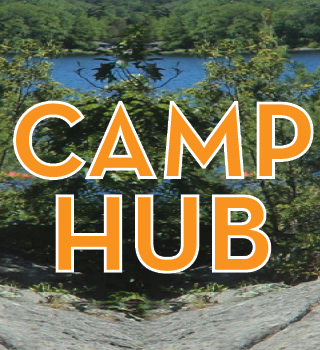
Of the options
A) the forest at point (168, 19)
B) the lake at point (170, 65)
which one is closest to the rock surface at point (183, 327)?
the lake at point (170, 65)

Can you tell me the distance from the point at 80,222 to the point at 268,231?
2013 mm

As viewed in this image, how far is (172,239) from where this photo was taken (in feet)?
22.8

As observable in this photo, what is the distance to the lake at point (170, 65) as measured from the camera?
7.37 meters

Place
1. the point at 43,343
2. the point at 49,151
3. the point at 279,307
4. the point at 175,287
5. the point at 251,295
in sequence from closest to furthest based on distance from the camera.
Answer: the point at 43,343 < the point at 279,307 < the point at 251,295 < the point at 175,287 < the point at 49,151

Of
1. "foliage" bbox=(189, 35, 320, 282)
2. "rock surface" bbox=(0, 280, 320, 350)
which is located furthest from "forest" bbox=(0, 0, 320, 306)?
"rock surface" bbox=(0, 280, 320, 350)

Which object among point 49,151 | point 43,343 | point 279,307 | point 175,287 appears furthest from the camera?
point 49,151

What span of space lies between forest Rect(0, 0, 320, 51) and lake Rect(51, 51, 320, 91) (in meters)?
0.15

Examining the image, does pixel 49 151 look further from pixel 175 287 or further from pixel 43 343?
pixel 43 343

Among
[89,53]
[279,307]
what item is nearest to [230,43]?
[89,53]

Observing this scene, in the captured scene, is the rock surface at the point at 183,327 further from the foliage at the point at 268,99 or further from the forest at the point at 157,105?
the foliage at the point at 268,99

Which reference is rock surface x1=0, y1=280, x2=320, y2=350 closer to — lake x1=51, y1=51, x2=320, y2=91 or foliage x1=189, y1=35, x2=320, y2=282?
foliage x1=189, y1=35, x2=320, y2=282

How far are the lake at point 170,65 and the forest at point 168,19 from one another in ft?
0.51

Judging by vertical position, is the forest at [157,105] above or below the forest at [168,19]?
below

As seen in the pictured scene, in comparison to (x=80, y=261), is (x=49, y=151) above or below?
above
